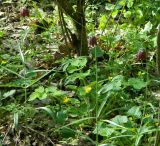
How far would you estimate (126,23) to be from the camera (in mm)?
3299

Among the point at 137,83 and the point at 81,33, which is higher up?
the point at 81,33

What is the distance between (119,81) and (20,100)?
63cm

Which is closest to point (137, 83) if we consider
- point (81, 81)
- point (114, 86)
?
point (114, 86)

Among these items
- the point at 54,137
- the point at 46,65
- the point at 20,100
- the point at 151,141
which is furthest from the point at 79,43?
the point at 151,141

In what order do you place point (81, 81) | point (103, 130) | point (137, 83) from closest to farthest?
point (103, 130) < point (137, 83) < point (81, 81)

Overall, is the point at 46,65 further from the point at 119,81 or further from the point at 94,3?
the point at 94,3

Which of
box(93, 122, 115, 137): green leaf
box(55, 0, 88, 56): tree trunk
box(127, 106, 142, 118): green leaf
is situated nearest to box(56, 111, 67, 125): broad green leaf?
box(93, 122, 115, 137): green leaf

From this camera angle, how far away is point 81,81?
2.45 metres

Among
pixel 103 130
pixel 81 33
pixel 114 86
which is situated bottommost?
pixel 103 130

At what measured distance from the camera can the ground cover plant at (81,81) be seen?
2.05 m

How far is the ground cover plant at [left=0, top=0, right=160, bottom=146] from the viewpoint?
2051 mm

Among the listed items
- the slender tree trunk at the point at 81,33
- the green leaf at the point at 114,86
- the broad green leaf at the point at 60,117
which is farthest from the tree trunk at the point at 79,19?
the broad green leaf at the point at 60,117

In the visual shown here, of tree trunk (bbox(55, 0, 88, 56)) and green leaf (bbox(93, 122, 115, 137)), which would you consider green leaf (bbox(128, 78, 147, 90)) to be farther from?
tree trunk (bbox(55, 0, 88, 56))

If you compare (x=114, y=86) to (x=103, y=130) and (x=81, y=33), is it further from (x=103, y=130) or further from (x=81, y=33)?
(x=81, y=33)
